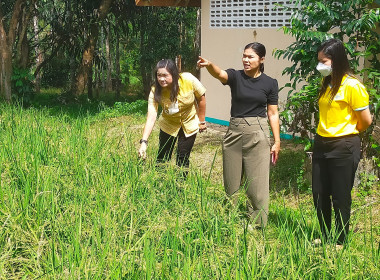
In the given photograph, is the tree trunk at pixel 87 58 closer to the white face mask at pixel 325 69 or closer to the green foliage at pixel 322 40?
the green foliage at pixel 322 40

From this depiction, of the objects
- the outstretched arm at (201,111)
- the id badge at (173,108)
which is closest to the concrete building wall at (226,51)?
the outstretched arm at (201,111)

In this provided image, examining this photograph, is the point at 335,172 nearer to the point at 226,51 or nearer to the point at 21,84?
the point at 226,51

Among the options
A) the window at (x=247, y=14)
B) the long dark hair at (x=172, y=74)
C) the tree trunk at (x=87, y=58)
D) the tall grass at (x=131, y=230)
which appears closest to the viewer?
the tall grass at (x=131, y=230)

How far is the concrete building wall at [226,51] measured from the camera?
9180 millimetres

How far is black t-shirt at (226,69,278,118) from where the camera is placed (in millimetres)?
4656

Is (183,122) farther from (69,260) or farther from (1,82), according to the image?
(1,82)

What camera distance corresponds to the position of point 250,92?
465cm

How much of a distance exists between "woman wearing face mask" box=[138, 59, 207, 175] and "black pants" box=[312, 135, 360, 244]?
1.14 m

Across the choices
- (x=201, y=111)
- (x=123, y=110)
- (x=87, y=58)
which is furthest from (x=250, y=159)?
(x=87, y=58)

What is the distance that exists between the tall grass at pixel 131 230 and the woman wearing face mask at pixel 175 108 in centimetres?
44

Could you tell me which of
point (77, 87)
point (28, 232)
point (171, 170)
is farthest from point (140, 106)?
point (28, 232)

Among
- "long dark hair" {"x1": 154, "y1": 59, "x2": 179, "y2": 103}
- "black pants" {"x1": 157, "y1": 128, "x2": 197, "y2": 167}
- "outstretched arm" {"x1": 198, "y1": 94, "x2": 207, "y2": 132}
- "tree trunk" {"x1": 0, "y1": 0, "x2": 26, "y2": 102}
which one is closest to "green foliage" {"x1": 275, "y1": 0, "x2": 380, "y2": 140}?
"outstretched arm" {"x1": 198, "y1": 94, "x2": 207, "y2": 132}

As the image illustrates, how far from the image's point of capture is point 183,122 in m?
5.36

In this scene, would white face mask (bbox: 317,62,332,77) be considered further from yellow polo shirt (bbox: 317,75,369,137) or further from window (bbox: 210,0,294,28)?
window (bbox: 210,0,294,28)
